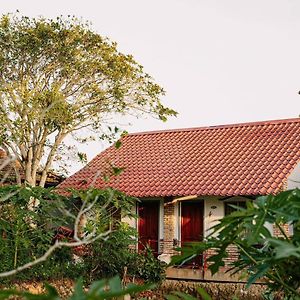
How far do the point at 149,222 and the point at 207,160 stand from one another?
312 cm

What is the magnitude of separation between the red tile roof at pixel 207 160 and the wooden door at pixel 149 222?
2.19ft

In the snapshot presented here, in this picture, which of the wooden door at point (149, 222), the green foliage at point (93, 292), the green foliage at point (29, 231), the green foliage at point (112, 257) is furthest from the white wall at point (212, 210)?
the green foliage at point (93, 292)

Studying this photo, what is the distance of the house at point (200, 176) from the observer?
24.1 metres

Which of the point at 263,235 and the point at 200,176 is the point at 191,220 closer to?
the point at 200,176

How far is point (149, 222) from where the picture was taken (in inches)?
1032

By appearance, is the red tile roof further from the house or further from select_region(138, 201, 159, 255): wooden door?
select_region(138, 201, 159, 255): wooden door

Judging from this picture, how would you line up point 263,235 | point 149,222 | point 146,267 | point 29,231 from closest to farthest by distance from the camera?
1. point 263,235
2. point 29,231
3. point 146,267
4. point 149,222

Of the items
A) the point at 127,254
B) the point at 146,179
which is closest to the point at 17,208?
the point at 127,254

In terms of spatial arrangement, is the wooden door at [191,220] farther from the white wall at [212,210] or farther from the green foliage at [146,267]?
the green foliage at [146,267]

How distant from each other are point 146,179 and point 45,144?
20.4 feet

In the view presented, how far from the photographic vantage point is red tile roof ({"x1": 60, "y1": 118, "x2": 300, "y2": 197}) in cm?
2427

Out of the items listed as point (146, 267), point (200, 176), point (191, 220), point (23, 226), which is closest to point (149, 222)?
point (191, 220)

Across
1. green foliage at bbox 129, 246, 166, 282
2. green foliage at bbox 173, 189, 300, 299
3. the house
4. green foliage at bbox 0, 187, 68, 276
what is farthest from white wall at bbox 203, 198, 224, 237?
green foliage at bbox 173, 189, 300, 299

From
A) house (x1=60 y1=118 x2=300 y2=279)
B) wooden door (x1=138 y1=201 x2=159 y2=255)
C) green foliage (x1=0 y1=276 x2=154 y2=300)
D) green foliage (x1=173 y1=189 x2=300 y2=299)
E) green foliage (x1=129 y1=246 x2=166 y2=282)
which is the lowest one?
green foliage (x1=129 y1=246 x2=166 y2=282)
